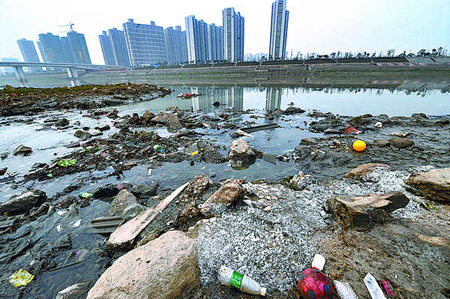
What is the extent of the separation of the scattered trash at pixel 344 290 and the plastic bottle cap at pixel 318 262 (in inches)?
7.0

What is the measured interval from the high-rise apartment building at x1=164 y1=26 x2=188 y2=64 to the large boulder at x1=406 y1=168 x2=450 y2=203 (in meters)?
146

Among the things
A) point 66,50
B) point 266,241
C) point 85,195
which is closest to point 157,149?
point 85,195

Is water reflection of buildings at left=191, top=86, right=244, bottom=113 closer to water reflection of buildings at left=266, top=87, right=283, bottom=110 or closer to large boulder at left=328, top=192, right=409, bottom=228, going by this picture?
water reflection of buildings at left=266, top=87, right=283, bottom=110

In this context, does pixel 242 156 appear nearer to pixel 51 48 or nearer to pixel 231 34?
pixel 231 34

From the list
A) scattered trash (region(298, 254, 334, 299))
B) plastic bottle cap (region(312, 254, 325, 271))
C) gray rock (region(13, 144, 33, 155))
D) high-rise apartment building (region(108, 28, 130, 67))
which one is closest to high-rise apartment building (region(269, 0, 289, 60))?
gray rock (region(13, 144, 33, 155))

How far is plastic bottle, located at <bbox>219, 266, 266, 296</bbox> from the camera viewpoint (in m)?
1.60

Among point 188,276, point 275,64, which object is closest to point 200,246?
point 188,276

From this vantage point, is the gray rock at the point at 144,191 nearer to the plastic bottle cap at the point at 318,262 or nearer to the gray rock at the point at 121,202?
the gray rock at the point at 121,202

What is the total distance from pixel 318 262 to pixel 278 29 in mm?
109642

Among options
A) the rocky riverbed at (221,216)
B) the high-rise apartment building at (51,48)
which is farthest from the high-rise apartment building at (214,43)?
the high-rise apartment building at (51,48)

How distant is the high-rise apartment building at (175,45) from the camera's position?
12962cm

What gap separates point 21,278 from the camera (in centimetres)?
194

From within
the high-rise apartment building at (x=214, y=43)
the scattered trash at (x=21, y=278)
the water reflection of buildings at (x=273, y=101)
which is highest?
the high-rise apartment building at (x=214, y=43)

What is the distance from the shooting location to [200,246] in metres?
2.09
